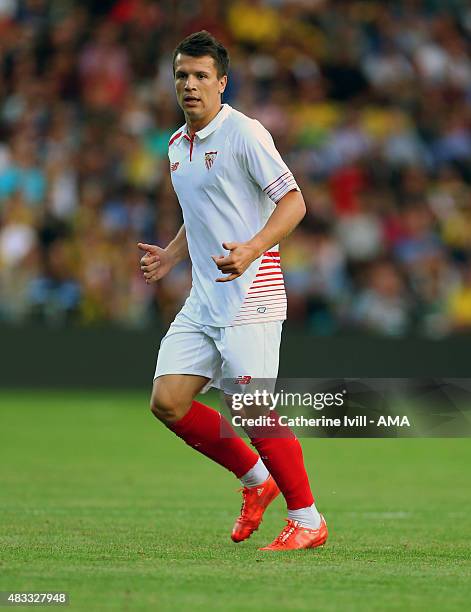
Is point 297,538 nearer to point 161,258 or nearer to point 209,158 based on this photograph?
point 161,258

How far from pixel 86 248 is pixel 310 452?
18.7 feet

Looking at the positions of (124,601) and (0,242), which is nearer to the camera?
(124,601)

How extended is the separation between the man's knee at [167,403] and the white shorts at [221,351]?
90 millimetres

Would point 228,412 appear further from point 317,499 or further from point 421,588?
point 317,499

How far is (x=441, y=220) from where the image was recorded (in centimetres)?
1888

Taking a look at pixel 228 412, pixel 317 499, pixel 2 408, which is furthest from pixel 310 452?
pixel 228 412

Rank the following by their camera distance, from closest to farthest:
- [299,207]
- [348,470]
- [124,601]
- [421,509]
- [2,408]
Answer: [124,601], [299,207], [421,509], [348,470], [2,408]

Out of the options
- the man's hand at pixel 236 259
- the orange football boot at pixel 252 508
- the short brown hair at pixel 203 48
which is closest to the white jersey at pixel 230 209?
the short brown hair at pixel 203 48

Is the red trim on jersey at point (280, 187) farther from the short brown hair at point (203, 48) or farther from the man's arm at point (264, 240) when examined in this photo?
the short brown hair at point (203, 48)

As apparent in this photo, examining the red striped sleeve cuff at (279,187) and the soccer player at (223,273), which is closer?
the red striped sleeve cuff at (279,187)

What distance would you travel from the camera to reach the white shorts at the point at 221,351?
7.09 meters

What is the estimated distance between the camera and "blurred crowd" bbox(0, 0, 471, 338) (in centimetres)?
1762

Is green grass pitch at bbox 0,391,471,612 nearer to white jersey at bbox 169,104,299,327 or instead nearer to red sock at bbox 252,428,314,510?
red sock at bbox 252,428,314,510

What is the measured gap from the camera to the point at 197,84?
7141 millimetres
